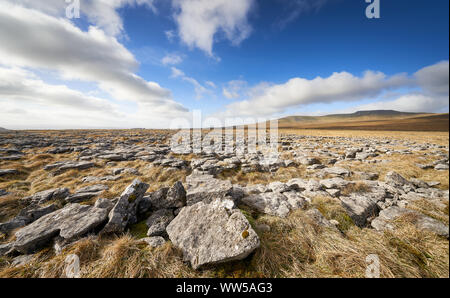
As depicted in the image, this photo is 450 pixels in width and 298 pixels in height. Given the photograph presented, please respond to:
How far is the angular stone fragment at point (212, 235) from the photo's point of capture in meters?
2.84

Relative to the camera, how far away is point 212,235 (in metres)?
3.28

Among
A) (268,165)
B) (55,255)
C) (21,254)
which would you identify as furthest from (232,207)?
(268,165)

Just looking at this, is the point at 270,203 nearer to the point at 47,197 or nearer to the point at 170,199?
the point at 170,199

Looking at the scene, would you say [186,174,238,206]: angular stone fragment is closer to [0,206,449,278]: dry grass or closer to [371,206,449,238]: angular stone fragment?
[0,206,449,278]: dry grass

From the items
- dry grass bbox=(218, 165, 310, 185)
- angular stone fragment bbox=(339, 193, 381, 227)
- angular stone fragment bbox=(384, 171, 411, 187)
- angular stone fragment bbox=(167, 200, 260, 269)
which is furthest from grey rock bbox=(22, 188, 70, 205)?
angular stone fragment bbox=(384, 171, 411, 187)

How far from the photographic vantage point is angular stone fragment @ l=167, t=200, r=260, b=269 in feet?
9.31

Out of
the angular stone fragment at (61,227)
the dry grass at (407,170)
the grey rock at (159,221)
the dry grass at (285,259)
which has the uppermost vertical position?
the dry grass at (407,170)

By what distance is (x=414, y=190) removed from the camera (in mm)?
5949

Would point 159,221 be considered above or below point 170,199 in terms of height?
below

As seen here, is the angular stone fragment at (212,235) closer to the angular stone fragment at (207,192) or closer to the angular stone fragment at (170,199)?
the angular stone fragment at (207,192)

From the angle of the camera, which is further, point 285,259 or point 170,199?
point 170,199

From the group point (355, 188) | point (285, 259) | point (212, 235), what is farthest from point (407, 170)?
point (212, 235)

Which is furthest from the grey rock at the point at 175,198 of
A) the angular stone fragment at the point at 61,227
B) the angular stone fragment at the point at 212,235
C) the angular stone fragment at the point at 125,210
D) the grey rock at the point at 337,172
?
the grey rock at the point at 337,172
